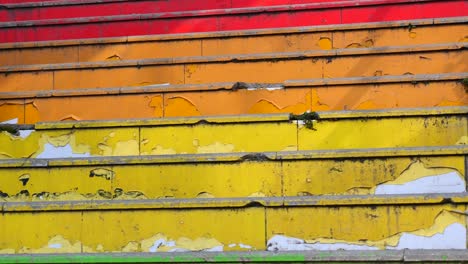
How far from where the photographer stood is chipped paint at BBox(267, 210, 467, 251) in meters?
4.15

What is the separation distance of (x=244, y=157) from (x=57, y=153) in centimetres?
139

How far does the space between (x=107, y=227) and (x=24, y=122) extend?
178 cm

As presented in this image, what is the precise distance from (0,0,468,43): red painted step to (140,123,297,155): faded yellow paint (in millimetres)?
2194

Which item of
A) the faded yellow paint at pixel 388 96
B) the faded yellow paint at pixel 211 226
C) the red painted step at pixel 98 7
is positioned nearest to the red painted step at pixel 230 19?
the red painted step at pixel 98 7

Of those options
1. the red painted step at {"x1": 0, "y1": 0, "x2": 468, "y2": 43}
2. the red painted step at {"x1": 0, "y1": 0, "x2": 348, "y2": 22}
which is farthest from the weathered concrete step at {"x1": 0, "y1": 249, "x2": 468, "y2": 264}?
the red painted step at {"x1": 0, "y1": 0, "x2": 348, "y2": 22}

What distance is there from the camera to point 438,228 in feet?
13.7

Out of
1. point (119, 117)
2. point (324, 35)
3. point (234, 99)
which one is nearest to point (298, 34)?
point (324, 35)

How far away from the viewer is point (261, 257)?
4129 mm

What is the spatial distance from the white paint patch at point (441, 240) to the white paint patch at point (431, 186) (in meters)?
0.29

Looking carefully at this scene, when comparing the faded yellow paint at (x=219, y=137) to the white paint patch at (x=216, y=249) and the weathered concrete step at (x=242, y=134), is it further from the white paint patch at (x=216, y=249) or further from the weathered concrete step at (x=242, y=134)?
the white paint patch at (x=216, y=249)

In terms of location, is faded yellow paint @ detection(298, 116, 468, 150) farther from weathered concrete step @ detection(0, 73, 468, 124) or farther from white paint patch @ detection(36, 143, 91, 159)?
white paint patch @ detection(36, 143, 91, 159)

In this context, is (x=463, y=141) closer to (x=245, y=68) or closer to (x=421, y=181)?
(x=421, y=181)

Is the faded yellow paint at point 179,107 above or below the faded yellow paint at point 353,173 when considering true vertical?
above

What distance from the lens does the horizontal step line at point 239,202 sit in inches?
165
